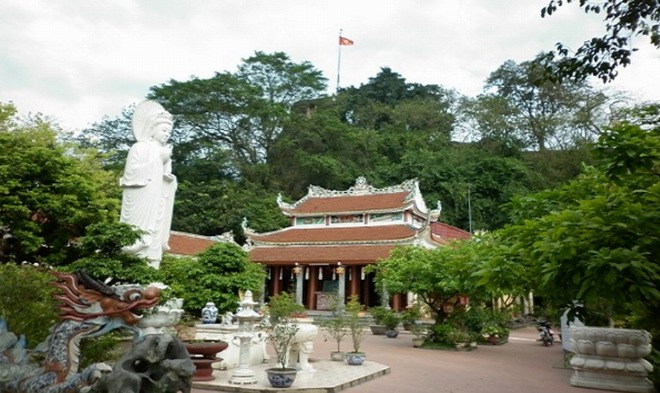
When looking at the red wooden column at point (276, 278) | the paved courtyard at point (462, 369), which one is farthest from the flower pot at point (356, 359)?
the red wooden column at point (276, 278)

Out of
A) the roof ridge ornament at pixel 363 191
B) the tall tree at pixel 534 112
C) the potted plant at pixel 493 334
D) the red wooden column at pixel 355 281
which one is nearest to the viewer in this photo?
the potted plant at pixel 493 334

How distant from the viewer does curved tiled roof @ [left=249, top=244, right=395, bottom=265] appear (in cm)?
2364

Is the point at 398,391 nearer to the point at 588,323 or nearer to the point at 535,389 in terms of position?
the point at 535,389

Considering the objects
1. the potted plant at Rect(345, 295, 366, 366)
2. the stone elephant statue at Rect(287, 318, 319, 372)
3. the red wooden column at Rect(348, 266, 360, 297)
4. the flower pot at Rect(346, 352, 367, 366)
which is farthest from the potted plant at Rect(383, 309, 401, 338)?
the stone elephant statue at Rect(287, 318, 319, 372)

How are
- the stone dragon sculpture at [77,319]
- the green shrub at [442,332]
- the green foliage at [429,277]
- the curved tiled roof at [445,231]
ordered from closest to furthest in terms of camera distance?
the stone dragon sculpture at [77,319]
the green foliage at [429,277]
the green shrub at [442,332]
the curved tiled roof at [445,231]

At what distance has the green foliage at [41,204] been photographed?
11.8m

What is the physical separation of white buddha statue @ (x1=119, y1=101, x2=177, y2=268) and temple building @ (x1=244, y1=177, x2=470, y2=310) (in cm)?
1251

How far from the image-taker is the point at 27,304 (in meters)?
6.65

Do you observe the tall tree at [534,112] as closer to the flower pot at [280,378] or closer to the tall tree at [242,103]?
the tall tree at [242,103]

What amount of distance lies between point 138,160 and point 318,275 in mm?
15404

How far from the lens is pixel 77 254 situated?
12.0 meters

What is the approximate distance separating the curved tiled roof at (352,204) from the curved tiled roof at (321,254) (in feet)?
8.56

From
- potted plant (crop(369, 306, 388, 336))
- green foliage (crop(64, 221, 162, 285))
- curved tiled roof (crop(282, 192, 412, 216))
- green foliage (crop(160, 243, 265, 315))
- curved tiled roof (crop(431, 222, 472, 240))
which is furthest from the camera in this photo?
curved tiled roof (crop(431, 222, 472, 240))

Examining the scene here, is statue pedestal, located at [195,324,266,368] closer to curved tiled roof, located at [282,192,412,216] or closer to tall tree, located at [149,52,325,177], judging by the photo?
curved tiled roof, located at [282,192,412,216]
